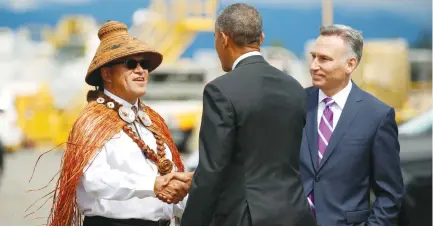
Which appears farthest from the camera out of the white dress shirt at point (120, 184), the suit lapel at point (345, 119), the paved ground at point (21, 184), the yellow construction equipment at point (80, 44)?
the yellow construction equipment at point (80, 44)

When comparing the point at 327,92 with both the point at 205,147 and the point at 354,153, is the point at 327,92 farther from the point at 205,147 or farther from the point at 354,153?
the point at 205,147

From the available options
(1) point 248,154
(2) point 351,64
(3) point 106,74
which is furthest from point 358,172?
(3) point 106,74

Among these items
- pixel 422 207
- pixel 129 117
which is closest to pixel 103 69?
pixel 129 117

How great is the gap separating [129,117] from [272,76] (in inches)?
32.3

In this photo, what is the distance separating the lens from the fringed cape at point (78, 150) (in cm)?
335

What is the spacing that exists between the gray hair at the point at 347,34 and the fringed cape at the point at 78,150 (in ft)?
3.62

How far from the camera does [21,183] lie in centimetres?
1383

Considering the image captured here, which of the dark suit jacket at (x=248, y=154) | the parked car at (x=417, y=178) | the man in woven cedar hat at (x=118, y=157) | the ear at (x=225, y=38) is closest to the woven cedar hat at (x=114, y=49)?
the man in woven cedar hat at (x=118, y=157)

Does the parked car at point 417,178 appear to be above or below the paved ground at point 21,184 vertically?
above

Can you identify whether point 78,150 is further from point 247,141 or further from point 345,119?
point 345,119

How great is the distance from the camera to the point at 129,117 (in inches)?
139

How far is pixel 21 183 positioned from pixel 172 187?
11.1 m

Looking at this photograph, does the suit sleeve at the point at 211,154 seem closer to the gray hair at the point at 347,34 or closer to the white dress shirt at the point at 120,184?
the white dress shirt at the point at 120,184

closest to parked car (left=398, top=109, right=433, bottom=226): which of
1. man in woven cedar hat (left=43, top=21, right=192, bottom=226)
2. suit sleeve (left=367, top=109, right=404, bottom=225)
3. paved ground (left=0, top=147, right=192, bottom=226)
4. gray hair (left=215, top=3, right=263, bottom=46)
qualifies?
suit sleeve (left=367, top=109, right=404, bottom=225)
